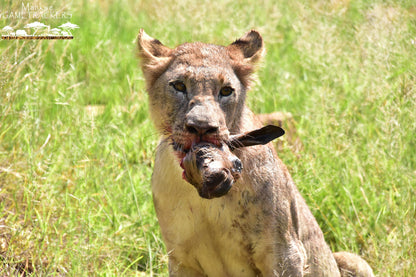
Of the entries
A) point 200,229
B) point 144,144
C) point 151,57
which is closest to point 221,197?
point 200,229

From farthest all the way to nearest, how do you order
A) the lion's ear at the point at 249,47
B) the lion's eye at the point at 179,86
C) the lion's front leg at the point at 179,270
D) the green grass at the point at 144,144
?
the green grass at the point at 144,144
the lion's ear at the point at 249,47
the lion's front leg at the point at 179,270
the lion's eye at the point at 179,86

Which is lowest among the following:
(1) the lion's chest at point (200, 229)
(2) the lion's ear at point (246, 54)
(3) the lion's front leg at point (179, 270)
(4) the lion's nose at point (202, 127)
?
(3) the lion's front leg at point (179, 270)

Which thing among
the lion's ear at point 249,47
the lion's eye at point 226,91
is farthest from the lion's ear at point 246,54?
the lion's eye at point 226,91

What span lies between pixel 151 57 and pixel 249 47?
724 mm

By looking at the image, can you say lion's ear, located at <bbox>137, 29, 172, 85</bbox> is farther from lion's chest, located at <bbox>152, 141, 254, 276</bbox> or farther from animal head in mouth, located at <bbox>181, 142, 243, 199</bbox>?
animal head in mouth, located at <bbox>181, 142, 243, 199</bbox>

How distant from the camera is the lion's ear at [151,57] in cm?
421

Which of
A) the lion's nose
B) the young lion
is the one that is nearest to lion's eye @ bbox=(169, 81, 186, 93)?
the young lion

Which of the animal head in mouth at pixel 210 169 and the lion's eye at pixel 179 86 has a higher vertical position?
the lion's eye at pixel 179 86

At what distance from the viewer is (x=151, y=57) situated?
4273 millimetres

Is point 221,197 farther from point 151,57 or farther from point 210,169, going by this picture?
point 151,57

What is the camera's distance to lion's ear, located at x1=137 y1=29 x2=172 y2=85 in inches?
166

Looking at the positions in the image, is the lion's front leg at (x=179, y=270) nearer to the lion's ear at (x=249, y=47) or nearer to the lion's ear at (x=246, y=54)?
the lion's ear at (x=246, y=54)

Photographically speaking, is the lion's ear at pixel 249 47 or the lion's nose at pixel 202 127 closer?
the lion's nose at pixel 202 127

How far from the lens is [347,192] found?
546cm
